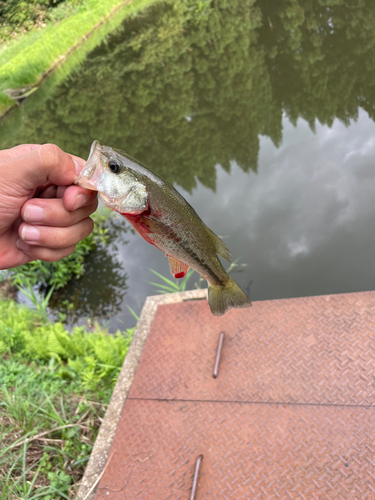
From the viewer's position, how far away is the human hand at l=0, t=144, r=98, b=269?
183 cm

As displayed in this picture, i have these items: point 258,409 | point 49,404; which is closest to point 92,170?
point 258,409

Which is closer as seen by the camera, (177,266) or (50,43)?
(177,266)

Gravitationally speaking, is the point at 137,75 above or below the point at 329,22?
above

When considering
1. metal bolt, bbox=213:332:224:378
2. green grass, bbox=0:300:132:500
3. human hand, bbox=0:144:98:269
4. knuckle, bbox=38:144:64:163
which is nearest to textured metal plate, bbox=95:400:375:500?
metal bolt, bbox=213:332:224:378

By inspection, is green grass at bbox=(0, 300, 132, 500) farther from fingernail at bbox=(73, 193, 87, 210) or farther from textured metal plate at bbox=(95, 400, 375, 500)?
fingernail at bbox=(73, 193, 87, 210)

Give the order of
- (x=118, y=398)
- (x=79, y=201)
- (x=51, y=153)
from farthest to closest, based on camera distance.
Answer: (x=118, y=398) → (x=79, y=201) → (x=51, y=153)

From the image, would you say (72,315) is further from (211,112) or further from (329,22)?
(329,22)

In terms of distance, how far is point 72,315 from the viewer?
20.1 ft

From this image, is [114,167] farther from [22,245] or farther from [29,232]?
[22,245]

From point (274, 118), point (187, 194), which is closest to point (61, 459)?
point (187, 194)

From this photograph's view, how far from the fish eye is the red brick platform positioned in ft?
6.17

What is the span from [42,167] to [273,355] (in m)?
2.15

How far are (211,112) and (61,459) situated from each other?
34.8 feet

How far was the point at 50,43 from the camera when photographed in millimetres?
18875
